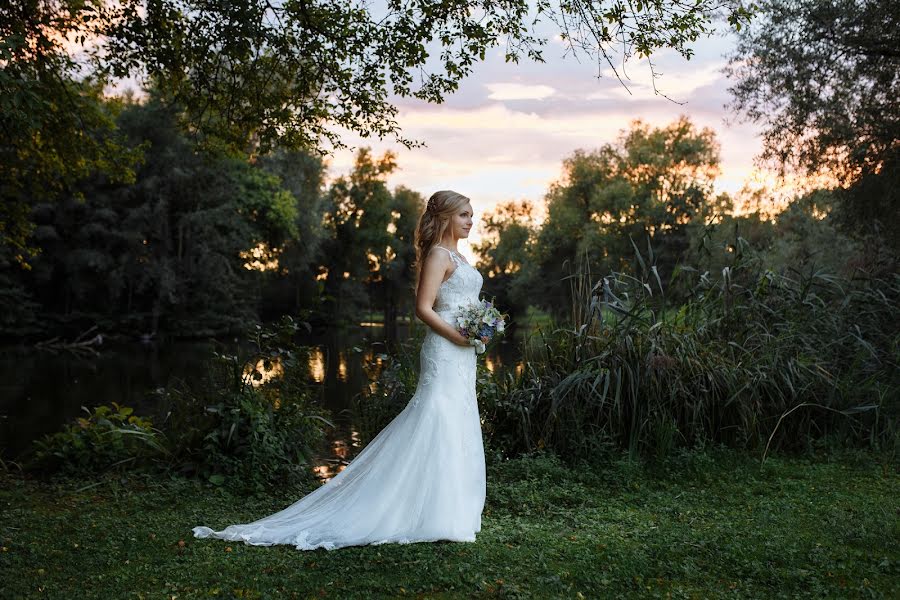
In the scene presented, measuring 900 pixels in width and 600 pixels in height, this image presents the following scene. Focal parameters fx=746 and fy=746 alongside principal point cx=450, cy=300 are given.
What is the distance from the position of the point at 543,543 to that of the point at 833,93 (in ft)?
36.9

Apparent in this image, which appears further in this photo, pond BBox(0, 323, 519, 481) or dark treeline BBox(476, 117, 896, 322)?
dark treeline BBox(476, 117, 896, 322)

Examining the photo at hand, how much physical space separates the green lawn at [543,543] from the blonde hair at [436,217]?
1.98 meters

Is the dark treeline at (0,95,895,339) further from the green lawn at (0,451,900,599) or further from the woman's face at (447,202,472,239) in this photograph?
the woman's face at (447,202,472,239)

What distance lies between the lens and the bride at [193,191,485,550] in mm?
4707

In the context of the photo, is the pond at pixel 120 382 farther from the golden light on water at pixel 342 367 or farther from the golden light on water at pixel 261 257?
A: the golden light on water at pixel 261 257

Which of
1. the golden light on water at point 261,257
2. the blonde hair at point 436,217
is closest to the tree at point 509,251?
the golden light on water at point 261,257

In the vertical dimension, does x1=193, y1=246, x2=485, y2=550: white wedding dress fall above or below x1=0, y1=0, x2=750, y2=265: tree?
below

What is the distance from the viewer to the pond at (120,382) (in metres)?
10.0

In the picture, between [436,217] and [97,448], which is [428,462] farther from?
[97,448]

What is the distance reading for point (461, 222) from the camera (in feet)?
17.0

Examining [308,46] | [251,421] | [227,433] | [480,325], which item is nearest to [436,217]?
[480,325]

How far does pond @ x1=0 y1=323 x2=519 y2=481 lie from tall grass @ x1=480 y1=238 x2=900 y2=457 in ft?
3.61

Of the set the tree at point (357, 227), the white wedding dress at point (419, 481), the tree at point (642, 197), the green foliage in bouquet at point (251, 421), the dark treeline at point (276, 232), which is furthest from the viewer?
the tree at point (357, 227)

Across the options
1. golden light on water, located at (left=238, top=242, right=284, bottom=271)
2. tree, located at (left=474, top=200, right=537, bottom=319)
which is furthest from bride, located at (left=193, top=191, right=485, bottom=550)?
tree, located at (left=474, top=200, right=537, bottom=319)
